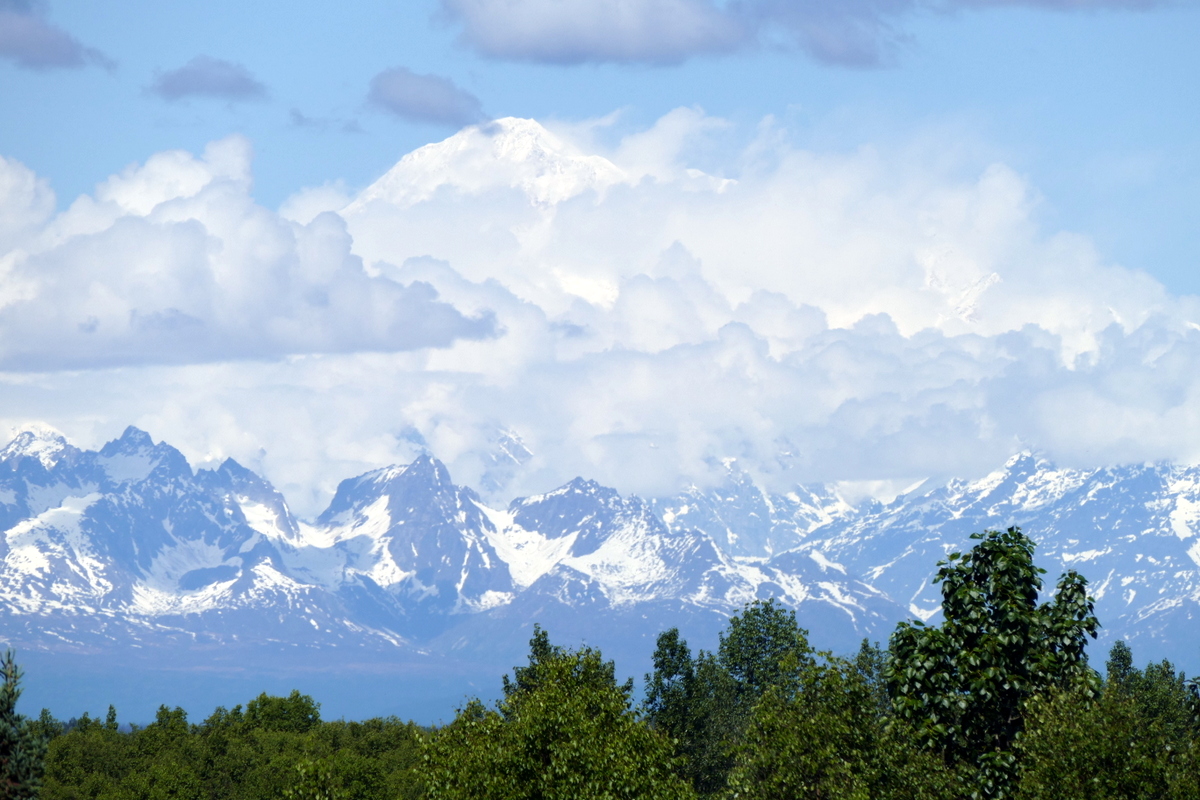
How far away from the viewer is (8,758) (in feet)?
189

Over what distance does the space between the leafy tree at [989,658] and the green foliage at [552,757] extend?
53.1ft

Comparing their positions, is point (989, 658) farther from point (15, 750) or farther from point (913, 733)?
point (15, 750)

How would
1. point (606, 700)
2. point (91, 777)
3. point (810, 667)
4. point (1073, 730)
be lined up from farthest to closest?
point (91, 777), point (606, 700), point (810, 667), point (1073, 730)

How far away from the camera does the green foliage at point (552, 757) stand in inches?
3145

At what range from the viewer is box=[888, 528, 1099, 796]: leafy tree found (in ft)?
230

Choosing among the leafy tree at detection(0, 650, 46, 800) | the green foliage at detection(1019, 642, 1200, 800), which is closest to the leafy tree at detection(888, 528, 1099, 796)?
the green foliage at detection(1019, 642, 1200, 800)

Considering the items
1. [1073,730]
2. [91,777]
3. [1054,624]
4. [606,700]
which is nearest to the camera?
[1073,730]

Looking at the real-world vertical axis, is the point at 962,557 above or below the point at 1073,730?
above

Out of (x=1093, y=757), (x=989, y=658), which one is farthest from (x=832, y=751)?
(x=1093, y=757)

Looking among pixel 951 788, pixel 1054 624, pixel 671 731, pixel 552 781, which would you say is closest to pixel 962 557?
pixel 1054 624

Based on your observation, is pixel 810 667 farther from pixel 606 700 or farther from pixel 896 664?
pixel 606 700

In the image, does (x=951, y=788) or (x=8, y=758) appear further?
(x=951, y=788)

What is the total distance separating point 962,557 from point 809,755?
11.9m

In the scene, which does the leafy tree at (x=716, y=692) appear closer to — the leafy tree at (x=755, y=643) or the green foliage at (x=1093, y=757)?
the leafy tree at (x=755, y=643)
